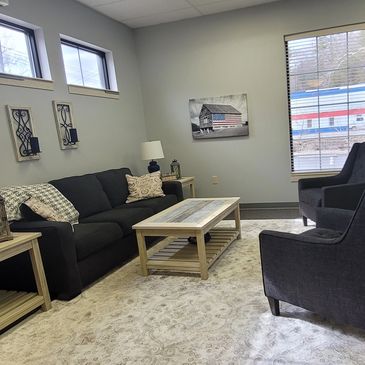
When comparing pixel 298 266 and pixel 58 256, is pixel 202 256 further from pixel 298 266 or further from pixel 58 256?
pixel 58 256

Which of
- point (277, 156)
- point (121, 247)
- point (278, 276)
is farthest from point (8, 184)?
point (277, 156)

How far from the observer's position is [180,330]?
2.01m

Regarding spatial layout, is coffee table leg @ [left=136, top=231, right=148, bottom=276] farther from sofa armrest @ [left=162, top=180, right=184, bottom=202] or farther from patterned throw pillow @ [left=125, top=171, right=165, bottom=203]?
A: sofa armrest @ [left=162, top=180, right=184, bottom=202]

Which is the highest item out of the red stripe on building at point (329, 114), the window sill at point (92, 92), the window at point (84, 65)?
the window at point (84, 65)

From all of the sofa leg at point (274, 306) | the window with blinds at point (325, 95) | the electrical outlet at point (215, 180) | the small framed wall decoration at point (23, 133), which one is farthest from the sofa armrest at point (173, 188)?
the sofa leg at point (274, 306)

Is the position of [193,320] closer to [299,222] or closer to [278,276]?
[278,276]

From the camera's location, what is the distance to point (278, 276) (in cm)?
192

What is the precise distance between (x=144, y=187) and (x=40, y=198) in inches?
57.3

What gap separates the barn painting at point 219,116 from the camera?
15.7 feet

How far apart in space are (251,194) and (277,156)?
2.18 feet

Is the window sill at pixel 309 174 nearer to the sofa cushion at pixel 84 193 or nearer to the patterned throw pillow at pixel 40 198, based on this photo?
the sofa cushion at pixel 84 193

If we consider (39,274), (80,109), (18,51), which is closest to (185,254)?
(39,274)

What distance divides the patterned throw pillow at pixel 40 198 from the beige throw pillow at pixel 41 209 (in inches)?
2.7

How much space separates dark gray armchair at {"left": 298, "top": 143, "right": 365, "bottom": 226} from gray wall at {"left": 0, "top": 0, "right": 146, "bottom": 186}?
2.48m
